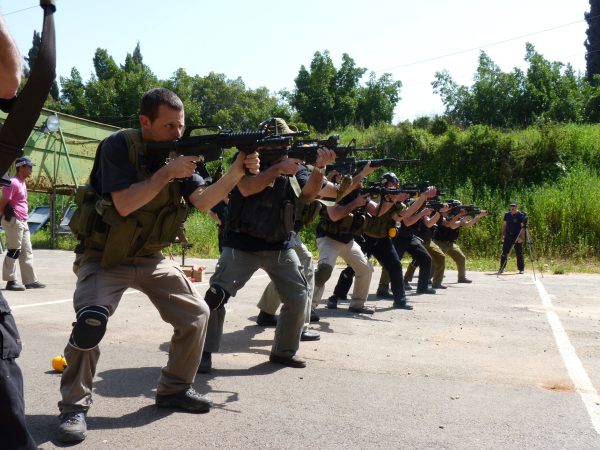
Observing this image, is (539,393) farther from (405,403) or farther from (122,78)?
(122,78)

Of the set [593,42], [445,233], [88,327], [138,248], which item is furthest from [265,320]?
[593,42]

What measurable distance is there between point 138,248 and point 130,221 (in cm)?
21

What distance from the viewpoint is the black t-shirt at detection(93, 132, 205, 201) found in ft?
11.8

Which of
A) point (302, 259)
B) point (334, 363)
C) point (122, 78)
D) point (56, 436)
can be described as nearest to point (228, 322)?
point (302, 259)

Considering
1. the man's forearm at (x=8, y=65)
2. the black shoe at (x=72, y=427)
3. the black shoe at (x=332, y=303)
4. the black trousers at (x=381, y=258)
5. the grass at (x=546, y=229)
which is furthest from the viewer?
the grass at (x=546, y=229)

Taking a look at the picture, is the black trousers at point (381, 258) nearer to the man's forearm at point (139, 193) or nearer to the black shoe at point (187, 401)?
the black shoe at point (187, 401)

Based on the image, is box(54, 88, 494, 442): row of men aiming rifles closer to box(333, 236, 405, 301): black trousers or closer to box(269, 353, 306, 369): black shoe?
box(269, 353, 306, 369): black shoe

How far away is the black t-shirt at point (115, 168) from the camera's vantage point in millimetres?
3607

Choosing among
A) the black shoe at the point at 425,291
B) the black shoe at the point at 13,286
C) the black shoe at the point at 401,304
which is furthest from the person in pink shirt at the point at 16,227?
the black shoe at the point at 425,291

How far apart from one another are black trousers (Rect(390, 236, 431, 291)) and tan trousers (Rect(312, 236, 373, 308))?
98.3 inches

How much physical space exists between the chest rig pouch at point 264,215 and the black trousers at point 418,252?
580 cm

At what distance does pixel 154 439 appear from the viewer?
3.55 metres

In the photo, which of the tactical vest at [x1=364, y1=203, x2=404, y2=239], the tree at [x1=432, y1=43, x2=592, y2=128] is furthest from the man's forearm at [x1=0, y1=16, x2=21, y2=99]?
the tree at [x1=432, y1=43, x2=592, y2=128]

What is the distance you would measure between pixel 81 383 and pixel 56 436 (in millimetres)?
308
